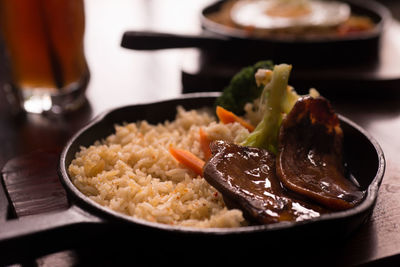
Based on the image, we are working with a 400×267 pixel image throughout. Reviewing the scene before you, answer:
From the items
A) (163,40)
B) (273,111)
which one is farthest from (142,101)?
(273,111)

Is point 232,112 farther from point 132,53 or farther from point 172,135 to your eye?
point 132,53

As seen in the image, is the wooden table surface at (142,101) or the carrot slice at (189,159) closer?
the wooden table surface at (142,101)

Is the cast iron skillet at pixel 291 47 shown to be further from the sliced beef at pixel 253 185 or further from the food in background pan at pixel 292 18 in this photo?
the sliced beef at pixel 253 185

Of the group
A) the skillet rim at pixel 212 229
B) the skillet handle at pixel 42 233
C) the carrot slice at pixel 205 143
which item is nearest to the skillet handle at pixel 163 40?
the carrot slice at pixel 205 143

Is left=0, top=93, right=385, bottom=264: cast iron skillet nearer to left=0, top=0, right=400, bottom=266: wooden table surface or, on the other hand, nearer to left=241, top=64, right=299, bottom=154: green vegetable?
left=0, top=0, right=400, bottom=266: wooden table surface

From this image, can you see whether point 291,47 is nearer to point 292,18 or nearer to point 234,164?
point 292,18

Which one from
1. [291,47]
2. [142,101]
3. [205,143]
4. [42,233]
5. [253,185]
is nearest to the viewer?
[42,233]

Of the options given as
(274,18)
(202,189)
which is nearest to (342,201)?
(202,189)
